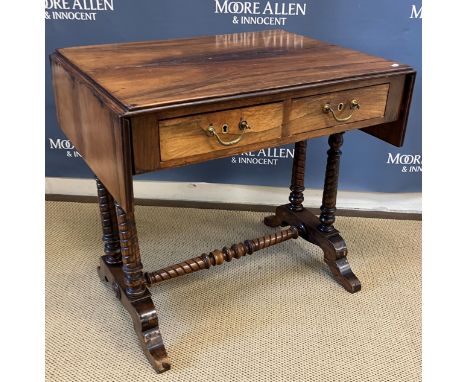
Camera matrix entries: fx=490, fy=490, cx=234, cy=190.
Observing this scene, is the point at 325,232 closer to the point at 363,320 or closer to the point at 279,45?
the point at 363,320

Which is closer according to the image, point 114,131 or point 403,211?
point 114,131

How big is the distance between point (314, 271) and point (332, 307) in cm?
23

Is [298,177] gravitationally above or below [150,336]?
above

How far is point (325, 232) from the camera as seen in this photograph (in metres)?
2.01

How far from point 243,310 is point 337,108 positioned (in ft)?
2.70

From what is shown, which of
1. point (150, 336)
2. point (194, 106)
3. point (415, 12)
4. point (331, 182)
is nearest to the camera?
point (194, 106)

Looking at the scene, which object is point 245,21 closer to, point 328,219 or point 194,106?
point 328,219

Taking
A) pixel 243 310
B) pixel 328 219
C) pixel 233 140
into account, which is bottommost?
pixel 243 310

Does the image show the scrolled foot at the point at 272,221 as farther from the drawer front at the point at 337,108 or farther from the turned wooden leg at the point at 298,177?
the drawer front at the point at 337,108

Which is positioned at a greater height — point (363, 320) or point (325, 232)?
point (325, 232)

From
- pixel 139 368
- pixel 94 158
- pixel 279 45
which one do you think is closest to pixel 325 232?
pixel 279 45

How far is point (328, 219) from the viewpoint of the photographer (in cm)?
198

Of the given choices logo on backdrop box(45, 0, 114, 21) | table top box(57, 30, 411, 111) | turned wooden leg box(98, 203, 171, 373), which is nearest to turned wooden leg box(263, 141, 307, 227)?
table top box(57, 30, 411, 111)

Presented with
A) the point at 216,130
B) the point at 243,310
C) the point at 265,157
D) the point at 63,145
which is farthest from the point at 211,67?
the point at 63,145
